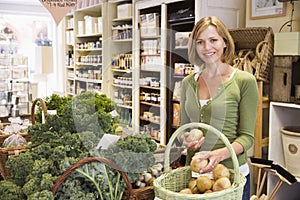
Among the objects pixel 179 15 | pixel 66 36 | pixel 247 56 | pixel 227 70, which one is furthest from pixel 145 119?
pixel 66 36

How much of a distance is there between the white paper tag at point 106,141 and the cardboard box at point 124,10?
3380 mm

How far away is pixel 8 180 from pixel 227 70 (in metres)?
1.03

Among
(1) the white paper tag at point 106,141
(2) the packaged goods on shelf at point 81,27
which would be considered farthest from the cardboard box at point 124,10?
A: (1) the white paper tag at point 106,141

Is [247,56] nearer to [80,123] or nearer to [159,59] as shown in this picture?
[159,59]

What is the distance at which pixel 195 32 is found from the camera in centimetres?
163

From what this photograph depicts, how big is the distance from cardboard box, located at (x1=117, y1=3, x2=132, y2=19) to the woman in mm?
2930

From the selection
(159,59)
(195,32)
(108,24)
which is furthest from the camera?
(108,24)

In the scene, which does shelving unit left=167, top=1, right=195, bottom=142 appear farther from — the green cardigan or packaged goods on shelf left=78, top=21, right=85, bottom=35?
packaged goods on shelf left=78, top=21, right=85, bottom=35

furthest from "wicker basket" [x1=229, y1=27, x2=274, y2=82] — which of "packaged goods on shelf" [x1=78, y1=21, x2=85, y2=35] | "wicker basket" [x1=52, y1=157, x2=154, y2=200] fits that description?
"packaged goods on shelf" [x1=78, y1=21, x2=85, y2=35]

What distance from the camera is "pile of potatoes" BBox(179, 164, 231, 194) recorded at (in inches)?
42.1

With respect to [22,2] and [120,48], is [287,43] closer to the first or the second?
[120,48]

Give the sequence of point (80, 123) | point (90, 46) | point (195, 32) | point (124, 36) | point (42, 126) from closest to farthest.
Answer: point (80, 123), point (42, 126), point (195, 32), point (124, 36), point (90, 46)

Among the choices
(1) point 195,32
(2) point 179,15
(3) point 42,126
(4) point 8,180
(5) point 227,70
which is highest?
(2) point 179,15

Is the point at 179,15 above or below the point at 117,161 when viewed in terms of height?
above
